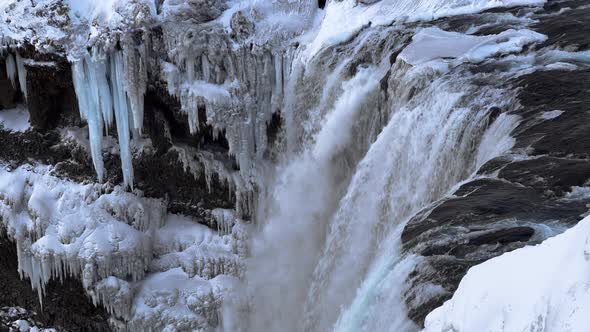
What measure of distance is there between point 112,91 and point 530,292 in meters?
8.51

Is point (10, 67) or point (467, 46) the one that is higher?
point (467, 46)

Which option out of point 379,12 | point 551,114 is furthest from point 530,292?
point 379,12

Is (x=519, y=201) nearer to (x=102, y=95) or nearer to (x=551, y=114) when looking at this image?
(x=551, y=114)

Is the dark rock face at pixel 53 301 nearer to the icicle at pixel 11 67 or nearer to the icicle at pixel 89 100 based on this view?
the icicle at pixel 89 100

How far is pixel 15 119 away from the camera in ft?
38.1

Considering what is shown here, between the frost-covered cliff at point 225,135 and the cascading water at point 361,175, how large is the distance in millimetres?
30

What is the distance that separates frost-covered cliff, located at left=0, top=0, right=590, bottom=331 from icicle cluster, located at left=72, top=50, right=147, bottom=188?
0.08ft

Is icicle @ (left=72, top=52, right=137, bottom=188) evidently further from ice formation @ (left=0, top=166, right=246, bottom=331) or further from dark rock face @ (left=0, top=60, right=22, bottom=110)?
dark rock face @ (left=0, top=60, right=22, bottom=110)

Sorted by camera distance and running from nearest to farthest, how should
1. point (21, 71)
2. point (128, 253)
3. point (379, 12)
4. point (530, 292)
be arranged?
1. point (530, 292)
2. point (379, 12)
3. point (128, 253)
4. point (21, 71)

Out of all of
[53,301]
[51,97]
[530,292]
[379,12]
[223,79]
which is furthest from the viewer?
[53,301]

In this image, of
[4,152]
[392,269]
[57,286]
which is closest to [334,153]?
[392,269]

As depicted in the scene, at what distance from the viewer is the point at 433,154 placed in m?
6.23

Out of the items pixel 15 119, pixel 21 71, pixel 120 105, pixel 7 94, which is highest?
pixel 21 71

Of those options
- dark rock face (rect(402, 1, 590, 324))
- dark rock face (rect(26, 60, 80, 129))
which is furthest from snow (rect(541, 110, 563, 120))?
dark rock face (rect(26, 60, 80, 129))
